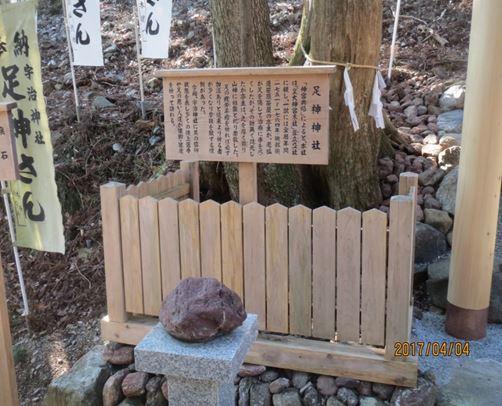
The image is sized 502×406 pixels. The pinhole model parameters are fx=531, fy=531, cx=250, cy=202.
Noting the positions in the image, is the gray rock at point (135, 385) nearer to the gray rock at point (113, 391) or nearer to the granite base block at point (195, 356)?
the gray rock at point (113, 391)

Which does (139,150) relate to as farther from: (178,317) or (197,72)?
(178,317)

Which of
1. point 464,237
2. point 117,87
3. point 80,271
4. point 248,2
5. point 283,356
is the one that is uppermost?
point 248,2

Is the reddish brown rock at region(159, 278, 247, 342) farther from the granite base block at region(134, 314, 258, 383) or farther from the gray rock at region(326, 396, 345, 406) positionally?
the gray rock at region(326, 396, 345, 406)

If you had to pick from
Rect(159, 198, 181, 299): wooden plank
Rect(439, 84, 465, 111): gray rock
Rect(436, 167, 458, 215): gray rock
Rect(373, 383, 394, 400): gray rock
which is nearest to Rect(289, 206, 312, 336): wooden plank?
Rect(373, 383, 394, 400): gray rock

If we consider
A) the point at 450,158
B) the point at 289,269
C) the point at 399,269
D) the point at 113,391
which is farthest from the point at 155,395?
the point at 450,158

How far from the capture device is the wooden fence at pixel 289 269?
291 cm

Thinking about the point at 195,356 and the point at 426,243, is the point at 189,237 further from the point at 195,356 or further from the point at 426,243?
the point at 426,243

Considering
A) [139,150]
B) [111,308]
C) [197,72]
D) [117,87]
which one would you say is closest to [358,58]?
[197,72]

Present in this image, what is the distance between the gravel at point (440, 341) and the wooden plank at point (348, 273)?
0.65m

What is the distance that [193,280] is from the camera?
2336mm

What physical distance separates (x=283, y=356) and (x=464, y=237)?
1419mm

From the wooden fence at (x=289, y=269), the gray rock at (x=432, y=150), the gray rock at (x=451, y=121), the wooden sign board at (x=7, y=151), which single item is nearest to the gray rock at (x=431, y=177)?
the gray rock at (x=432, y=150)

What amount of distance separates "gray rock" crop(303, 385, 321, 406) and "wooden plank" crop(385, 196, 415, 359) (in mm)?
490
